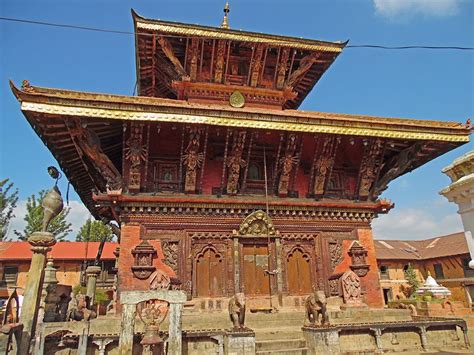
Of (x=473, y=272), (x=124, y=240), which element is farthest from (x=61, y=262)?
(x=473, y=272)

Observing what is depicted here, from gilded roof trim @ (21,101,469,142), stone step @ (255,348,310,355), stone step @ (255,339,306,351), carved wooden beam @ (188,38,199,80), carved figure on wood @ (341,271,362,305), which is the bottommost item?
stone step @ (255,348,310,355)

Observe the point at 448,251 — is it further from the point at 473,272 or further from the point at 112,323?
the point at 112,323

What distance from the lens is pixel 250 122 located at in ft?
34.3

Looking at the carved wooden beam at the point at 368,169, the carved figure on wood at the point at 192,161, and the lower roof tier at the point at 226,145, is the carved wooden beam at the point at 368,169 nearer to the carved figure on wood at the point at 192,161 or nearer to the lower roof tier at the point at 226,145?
the lower roof tier at the point at 226,145

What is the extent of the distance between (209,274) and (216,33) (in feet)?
26.5

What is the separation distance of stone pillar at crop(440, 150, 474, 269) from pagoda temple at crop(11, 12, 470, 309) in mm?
5528

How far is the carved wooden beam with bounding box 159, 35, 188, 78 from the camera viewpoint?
12.6 meters

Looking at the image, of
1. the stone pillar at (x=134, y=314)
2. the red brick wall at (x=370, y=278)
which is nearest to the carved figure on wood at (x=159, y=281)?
the stone pillar at (x=134, y=314)

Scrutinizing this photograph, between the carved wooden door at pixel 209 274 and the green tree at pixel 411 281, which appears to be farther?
the green tree at pixel 411 281

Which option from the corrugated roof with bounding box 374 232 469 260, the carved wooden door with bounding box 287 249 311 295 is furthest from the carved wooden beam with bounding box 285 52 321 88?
the corrugated roof with bounding box 374 232 469 260

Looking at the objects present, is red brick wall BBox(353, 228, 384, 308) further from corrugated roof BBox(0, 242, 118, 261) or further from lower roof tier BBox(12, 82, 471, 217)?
corrugated roof BBox(0, 242, 118, 261)

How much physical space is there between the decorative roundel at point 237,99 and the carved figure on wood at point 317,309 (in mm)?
7287

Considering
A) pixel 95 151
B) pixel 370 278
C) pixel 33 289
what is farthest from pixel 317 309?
pixel 95 151

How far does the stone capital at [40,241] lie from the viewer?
846cm
